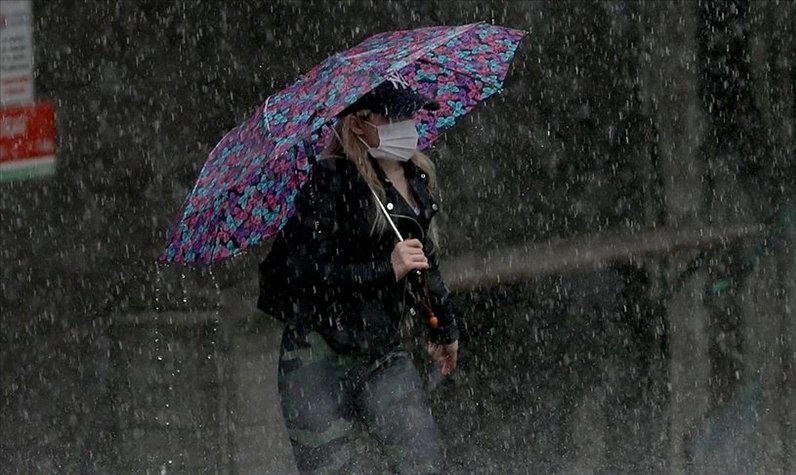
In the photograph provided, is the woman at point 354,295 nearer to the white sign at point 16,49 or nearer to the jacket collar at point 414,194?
the jacket collar at point 414,194

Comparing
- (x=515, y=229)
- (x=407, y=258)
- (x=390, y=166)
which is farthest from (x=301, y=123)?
(x=515, y=229)

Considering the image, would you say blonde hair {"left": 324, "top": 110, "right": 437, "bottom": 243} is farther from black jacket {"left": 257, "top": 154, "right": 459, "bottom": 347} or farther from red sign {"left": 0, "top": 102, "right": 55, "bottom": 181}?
red sign {"left": 0, "top": 102, "right": 55, "bottom": 181}

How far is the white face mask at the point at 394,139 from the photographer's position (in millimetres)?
4355

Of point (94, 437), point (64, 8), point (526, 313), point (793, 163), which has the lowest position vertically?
point (94, 437)

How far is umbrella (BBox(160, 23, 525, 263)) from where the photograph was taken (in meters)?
4.25

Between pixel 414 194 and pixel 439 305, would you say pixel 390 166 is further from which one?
pixel 439 305

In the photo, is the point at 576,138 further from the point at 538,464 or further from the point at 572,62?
the point at 538,464

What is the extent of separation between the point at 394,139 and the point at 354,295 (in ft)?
1.57

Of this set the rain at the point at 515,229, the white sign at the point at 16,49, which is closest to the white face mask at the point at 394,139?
the rain at the point at 515,229

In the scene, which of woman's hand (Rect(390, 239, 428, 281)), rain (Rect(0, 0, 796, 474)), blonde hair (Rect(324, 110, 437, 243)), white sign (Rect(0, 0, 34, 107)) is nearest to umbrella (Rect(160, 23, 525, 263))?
blonde hair (Rect(324, 110, 437, 243))

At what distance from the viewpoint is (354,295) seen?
437cm

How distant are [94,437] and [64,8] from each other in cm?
222

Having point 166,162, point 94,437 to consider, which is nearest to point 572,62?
point 166,162

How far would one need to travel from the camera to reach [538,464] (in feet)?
23.3
